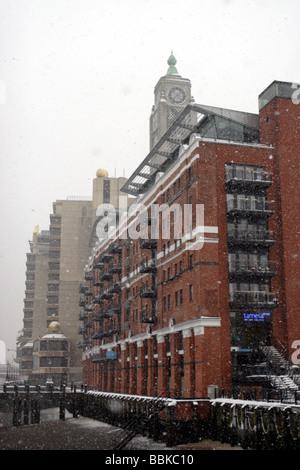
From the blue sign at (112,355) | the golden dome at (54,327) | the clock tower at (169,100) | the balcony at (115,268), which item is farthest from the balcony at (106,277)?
the golden dome at (54,327)

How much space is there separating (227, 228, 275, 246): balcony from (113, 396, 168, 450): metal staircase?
13951mm

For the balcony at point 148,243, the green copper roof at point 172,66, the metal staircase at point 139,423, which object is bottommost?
the metal staircase at point 139,423

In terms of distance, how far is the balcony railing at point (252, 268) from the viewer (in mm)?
46812

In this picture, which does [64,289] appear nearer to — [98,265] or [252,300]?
[98,265]

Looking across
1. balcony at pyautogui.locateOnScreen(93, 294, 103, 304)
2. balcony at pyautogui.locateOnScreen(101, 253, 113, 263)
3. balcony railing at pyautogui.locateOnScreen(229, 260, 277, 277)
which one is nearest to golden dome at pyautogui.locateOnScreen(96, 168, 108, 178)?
balcony at pyautogui.locateOnScreen(93, 294, 103, 304)

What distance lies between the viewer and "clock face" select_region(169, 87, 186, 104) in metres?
110

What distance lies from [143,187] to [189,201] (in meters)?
20.8

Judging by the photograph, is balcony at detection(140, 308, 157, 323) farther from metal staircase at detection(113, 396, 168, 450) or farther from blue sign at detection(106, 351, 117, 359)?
metal staircase at detection(113, 396, 168, 450)

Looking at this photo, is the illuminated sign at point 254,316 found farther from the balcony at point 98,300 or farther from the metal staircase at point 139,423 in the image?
the balcony at point 98,300

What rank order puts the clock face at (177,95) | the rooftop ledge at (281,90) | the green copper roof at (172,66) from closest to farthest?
the rooftop ledge at (281,90) → the clock face at (177,95) → the green copper roof at (172,66)

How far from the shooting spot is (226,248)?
47406 mm

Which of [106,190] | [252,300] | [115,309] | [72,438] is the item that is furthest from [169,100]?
[72,438]

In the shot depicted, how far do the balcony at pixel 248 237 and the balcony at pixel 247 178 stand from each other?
147 inches
